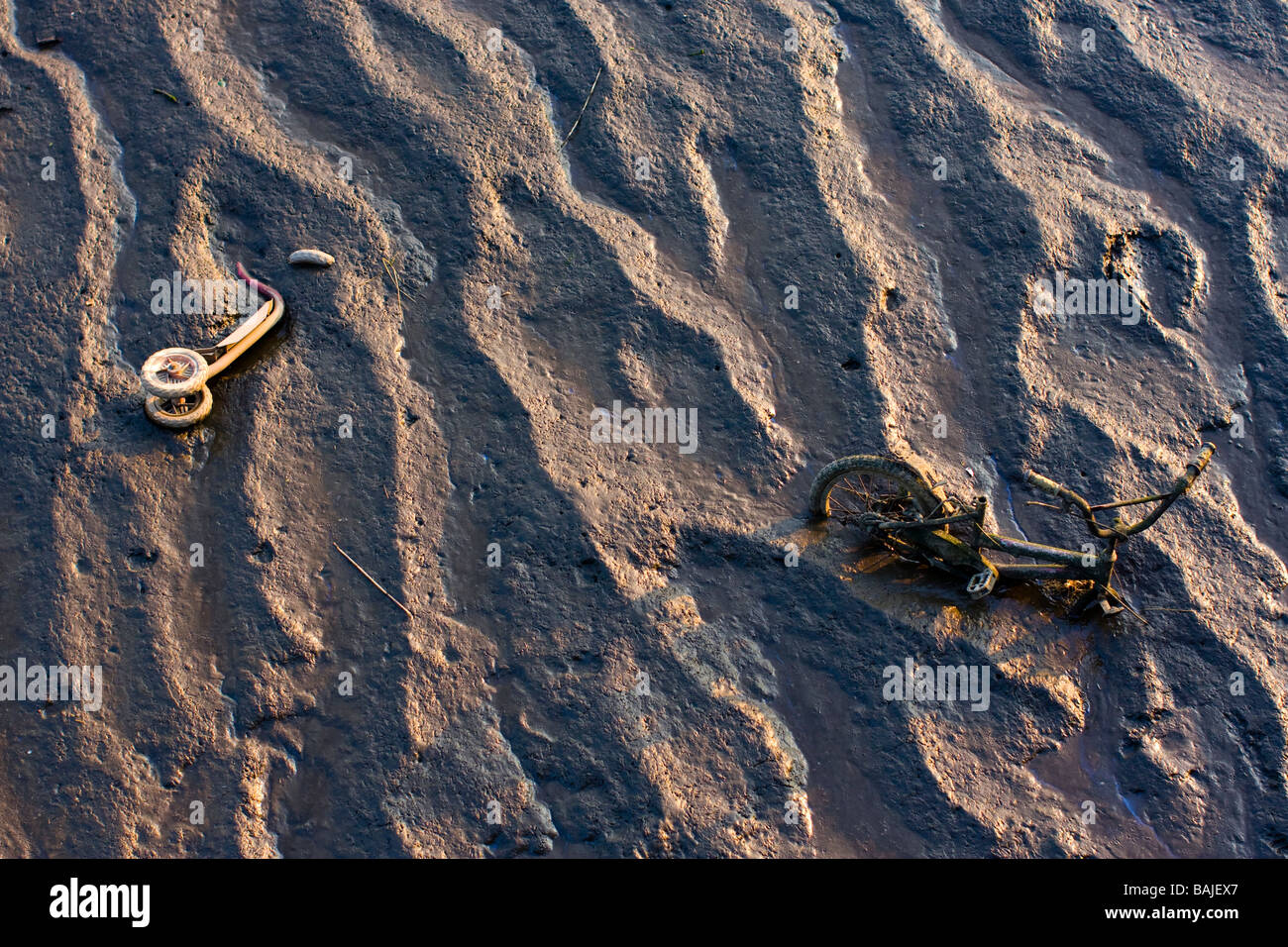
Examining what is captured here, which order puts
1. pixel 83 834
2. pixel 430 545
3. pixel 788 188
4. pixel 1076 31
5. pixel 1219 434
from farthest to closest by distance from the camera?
1. pixel 1076 31
2. pixel 788 188
3. pixel 1219 434
4. pixel 430 545
5. pixel 83 834

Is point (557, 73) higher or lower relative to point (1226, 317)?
higher

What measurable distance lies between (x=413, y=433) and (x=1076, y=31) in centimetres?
337

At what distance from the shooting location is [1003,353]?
3652mm

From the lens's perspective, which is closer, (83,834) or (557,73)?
(83,834)

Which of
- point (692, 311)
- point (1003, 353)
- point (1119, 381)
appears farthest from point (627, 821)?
point (1119, 381)

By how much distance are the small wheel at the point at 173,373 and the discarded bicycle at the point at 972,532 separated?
6.69 feet

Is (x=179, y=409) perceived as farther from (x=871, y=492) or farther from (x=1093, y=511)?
(x=1093, y=511)

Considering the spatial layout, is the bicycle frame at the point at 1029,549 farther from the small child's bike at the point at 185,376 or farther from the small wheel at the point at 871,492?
the small child's bike at the point at 185,376

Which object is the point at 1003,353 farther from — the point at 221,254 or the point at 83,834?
the point at 83,834

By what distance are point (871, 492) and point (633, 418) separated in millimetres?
839

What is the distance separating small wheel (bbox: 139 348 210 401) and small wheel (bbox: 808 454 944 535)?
80.4 inches

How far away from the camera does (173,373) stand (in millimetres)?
3285

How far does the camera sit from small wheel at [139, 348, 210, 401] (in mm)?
3244

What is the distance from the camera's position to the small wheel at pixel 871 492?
3.17m
